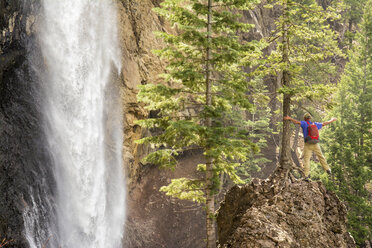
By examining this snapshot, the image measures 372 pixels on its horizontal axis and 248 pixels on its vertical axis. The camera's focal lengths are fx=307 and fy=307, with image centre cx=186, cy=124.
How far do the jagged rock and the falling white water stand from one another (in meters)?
8.17

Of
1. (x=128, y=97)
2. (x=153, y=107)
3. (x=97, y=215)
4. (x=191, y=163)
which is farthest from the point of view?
(x=191, y=163)

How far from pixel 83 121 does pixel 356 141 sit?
1558cm

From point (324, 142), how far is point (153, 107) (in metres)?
15.3

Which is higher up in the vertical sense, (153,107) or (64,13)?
(64,13)

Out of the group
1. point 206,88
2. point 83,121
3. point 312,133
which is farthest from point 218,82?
point 83,121

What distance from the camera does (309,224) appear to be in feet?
24.5

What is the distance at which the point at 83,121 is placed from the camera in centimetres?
1549

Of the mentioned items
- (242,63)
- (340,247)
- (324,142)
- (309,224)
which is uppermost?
(242,63)

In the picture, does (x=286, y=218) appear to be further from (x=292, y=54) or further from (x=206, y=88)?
(x=292, y=54)

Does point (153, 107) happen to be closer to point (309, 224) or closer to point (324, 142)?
point (309, 224)

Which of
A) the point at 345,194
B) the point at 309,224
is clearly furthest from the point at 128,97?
the point at 345,194

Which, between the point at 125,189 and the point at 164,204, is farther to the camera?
the point at 164,204

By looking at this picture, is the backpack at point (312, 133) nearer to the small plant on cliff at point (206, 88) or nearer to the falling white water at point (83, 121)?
the small plant on cliff at point (206, 88)

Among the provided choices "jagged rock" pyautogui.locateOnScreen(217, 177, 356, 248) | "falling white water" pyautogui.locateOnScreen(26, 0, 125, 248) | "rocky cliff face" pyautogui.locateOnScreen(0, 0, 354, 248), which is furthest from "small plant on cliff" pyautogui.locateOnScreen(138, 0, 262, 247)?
"falling white water" pyautogui.locateOnScreen(26, 0, 125, 248)
